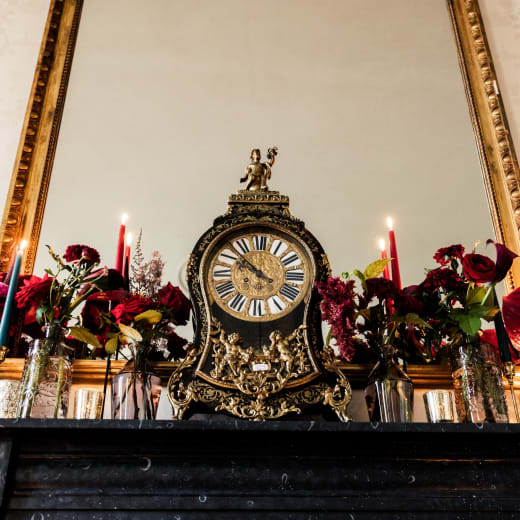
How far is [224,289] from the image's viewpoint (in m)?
1.52

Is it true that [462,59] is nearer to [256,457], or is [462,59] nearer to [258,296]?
[258,296]

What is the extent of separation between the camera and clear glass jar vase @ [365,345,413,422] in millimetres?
1389

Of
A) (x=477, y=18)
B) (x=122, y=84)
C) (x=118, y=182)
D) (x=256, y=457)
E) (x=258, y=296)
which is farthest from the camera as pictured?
(x=477, y=18)

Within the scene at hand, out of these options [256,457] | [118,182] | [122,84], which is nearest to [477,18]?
[122,84]

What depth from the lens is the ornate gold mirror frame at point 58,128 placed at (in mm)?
1873

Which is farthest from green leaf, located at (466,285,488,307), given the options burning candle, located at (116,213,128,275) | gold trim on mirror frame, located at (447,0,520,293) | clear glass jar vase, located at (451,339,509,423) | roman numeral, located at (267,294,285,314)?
burning candle, located at (116,213,128,275)

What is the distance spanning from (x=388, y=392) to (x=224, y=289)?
46 centimetres

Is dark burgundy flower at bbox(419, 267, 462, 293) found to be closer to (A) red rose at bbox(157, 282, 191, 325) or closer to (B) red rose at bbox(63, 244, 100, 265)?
(A) red rose at bbox(157, 282, 191, 325)

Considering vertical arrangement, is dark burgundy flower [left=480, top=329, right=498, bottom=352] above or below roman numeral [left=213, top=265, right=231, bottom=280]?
below

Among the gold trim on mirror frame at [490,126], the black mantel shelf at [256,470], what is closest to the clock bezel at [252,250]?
the black mantel shelf at [256,470]

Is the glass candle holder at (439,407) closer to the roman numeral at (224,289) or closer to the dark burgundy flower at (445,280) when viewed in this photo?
the dark burgundy flower at (445,280)

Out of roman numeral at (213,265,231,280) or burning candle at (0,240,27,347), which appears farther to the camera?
roman numeral at (213,265,231,280)

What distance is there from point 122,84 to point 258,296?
1.07 meters

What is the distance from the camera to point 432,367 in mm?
1612
